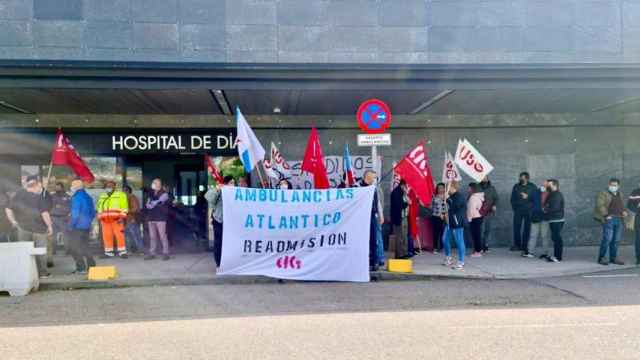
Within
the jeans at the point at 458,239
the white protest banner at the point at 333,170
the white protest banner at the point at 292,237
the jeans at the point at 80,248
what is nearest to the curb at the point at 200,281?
the white protest banner at the point at 292,237

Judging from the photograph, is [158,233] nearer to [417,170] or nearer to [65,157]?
[65,157]

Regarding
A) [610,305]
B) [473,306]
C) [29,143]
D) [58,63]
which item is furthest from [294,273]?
[29,143]

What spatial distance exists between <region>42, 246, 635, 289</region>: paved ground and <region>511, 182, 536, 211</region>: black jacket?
1147mm

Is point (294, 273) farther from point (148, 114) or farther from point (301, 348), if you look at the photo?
point (148, 114)

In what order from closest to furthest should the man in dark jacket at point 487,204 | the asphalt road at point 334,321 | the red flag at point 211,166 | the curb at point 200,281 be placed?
the asphalt road at point 334,321, the curb at point 200,281, the red flag at point 211,166, the man in dark jacket at point 487,204

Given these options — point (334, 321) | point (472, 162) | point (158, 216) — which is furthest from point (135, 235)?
point (472, 162)

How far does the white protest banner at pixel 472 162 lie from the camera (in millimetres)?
11180

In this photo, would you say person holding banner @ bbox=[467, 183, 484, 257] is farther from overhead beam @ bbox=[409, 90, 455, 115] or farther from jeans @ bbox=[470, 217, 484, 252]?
overhead beam @ bbox=[409, 90, 455, 115]

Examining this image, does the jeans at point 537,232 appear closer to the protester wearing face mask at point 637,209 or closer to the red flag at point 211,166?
the protester wearing face mask at point 637,209

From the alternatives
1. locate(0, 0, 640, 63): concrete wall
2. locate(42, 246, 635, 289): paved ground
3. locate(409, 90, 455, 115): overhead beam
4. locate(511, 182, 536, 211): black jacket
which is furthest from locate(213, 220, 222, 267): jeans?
locate(511, 182, 536, 211): black jacket

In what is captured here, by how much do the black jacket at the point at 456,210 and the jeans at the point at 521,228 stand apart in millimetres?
2717

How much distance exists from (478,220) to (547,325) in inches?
247

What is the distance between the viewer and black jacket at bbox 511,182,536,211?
40.2 feet

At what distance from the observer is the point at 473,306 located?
7.40m
